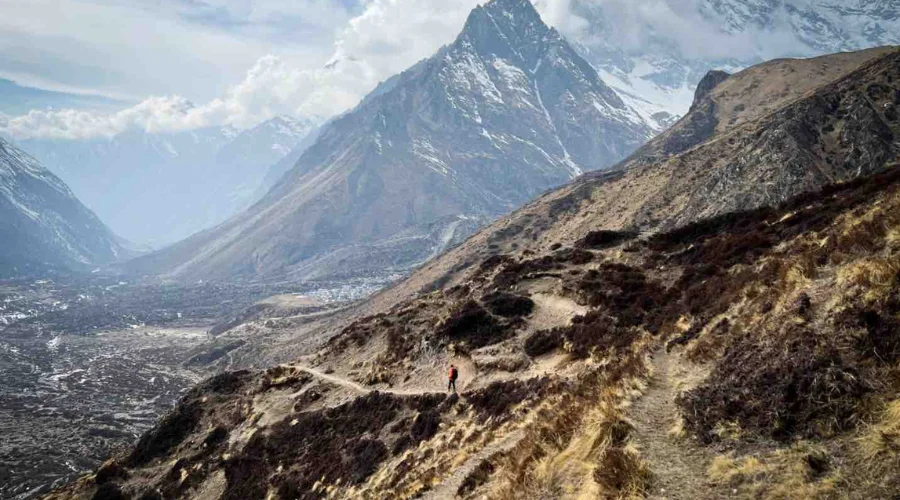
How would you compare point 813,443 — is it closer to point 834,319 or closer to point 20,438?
point 834,319

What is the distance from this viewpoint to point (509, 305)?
50500mm

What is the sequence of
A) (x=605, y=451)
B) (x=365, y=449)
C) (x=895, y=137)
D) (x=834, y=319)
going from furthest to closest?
(x=895, y=137) < (x=365, y=449) < (x=834, y=319) < (x=605, y=451)

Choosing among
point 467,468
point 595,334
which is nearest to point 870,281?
point 467,468

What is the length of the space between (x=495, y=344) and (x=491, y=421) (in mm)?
15856

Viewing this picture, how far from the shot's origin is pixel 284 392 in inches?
2286

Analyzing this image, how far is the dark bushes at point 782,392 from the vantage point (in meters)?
11.8

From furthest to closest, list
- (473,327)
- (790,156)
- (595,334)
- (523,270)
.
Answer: (790,156) → (523,270) → (473,327) → (595,334)

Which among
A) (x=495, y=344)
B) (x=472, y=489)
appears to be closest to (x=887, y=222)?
(x=472, y=489)

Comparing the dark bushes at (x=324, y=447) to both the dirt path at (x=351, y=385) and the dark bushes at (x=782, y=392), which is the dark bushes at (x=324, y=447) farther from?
the dark bushes at (x=782, y=392)

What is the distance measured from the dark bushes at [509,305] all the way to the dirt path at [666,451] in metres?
30.7

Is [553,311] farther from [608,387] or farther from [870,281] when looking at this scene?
[870,281]

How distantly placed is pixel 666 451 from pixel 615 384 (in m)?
5.65

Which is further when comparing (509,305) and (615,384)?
(509,305)

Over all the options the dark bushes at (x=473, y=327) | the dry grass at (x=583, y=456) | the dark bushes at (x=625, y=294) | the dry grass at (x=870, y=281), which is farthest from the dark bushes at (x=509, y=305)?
the dry grass at (x=870, y=281)
